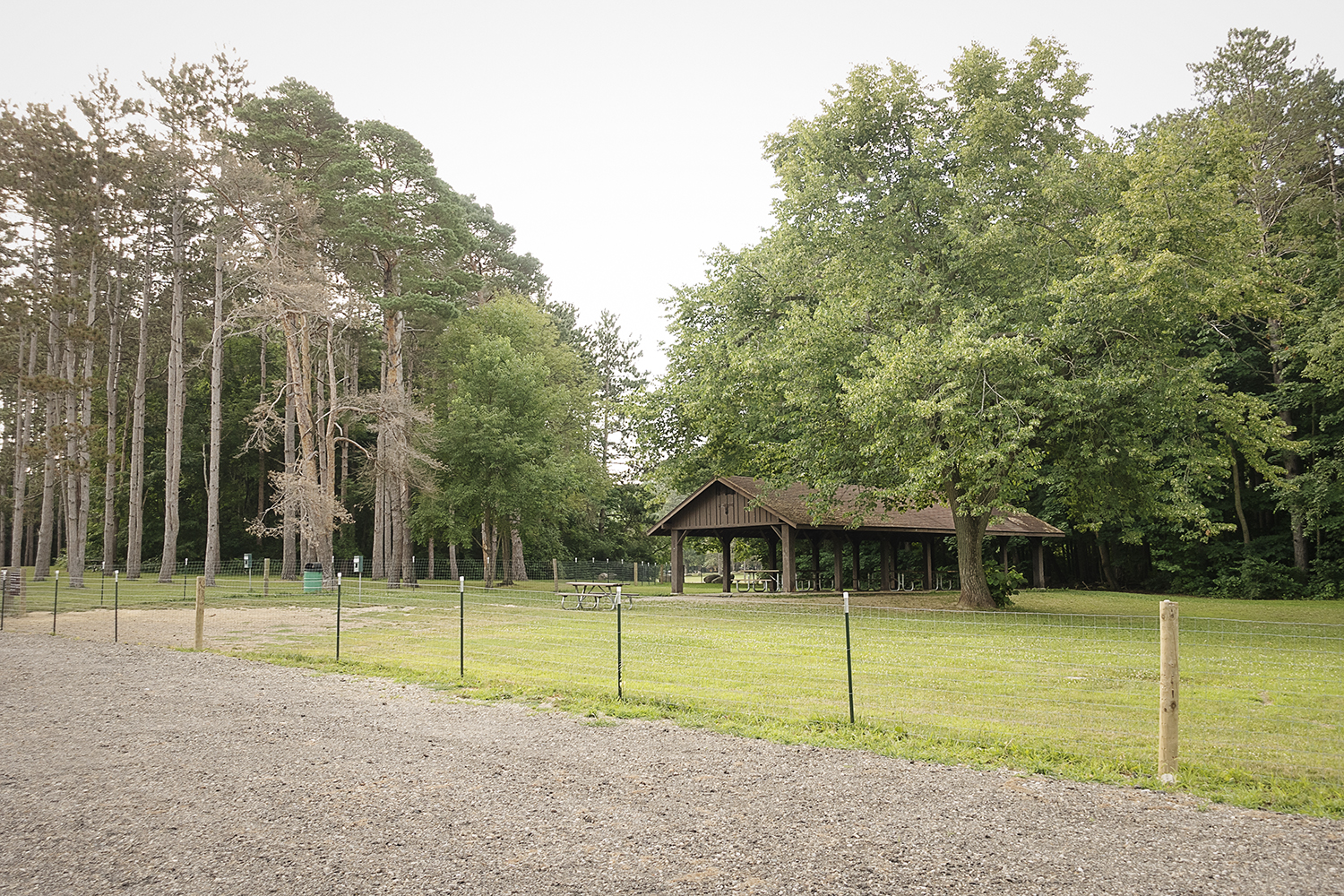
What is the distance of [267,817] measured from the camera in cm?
522

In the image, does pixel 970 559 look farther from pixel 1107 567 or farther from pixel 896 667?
pixel 1107 567

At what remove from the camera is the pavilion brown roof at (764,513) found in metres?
27.0

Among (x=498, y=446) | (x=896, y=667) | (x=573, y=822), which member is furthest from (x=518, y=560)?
(x=573, y=822)

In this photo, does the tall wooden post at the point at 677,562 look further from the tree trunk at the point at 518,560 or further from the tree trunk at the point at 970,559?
the tree trunk at the point at 518,560

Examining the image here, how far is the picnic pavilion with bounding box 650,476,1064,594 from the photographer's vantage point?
27078mm

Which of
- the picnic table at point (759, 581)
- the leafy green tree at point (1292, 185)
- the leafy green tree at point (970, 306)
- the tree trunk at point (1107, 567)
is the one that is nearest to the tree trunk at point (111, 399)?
the picnic table at point (759, 581)

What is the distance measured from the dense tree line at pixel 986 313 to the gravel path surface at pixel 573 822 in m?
11.4

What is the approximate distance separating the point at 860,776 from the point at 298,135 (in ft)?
121

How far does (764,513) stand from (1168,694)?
21.2 m

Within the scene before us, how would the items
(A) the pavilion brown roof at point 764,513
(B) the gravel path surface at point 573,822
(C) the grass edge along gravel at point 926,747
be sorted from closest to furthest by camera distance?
(B) the gravel path surface at point 573,822 → (C) the grass edge along gravel at point 926,747 → (A) the pavilion brown roof at point 764,513

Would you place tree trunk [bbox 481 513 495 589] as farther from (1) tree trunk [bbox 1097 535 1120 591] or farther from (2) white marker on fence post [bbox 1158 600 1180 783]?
(2) white marker on fence post [bbox 1158 600 1180 783]

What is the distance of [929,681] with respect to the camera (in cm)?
997

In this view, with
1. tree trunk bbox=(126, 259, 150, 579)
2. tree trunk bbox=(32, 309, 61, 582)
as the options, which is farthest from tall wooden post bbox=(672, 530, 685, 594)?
tree trunk bbox=(32, 309, 61, 582)

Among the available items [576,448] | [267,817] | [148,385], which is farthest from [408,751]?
[148,385]
